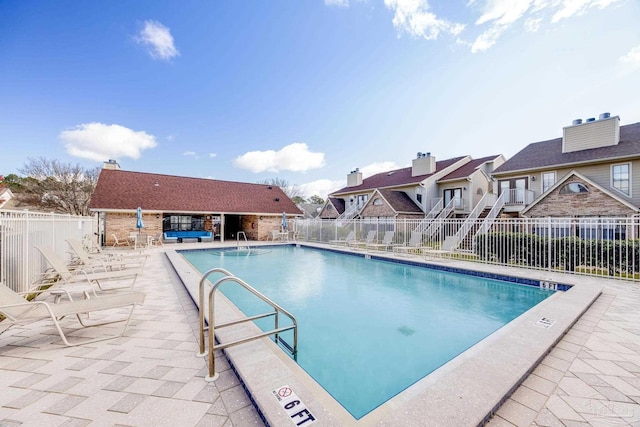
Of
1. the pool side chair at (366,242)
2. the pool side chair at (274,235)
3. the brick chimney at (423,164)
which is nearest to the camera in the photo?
the pool side chair at (366,242)

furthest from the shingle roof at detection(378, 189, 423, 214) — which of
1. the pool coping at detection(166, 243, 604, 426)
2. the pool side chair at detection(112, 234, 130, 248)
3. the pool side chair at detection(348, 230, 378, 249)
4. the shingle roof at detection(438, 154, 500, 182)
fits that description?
the pool side chair at detection(112, 234, 130, 248)

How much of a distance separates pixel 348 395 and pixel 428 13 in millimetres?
12789

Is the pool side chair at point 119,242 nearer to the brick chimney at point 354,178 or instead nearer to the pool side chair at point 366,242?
the pool side chair at point 366,242

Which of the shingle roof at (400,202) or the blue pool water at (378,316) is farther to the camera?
the shingle roof at (400,202)

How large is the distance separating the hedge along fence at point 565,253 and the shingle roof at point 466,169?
1208 cm

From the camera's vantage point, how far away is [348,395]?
3133 mm

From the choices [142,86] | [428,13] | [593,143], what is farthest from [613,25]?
[142,86]

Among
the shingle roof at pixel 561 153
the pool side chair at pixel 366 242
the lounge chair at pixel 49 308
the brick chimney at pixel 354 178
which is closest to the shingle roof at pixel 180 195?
the pool side chair at pixel 366 242

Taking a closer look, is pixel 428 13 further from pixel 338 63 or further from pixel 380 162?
pixel 380 162

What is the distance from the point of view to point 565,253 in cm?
813

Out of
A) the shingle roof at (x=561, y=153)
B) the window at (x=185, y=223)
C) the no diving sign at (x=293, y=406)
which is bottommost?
the no diving sign at (x=293, y=406)

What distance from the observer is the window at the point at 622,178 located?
42.7 feet

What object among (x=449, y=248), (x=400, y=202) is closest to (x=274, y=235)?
(x=400, y=202)

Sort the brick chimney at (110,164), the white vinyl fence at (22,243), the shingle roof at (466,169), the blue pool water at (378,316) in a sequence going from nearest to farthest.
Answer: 1. the blue pool water at (378,316)
2. the white vinyl fence at (22,243)
3. the brick chimney at (110,164)
4. the shingle roof at (466,169)
